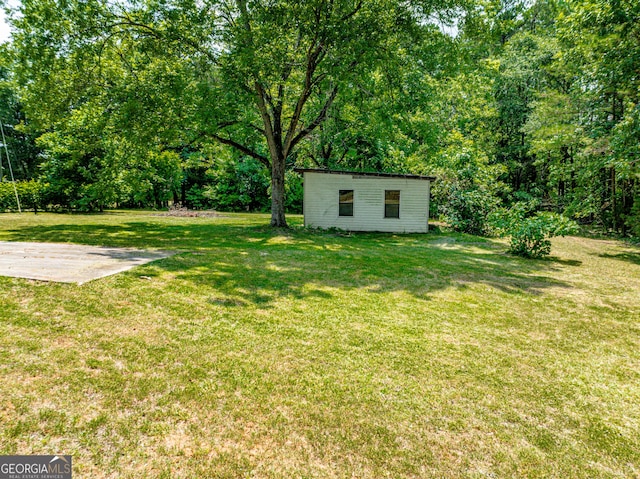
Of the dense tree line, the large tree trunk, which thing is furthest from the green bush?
the large tree trunk

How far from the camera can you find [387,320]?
429 centimetres

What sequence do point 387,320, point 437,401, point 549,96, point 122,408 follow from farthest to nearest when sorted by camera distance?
point 549,96 → point 387,320 → point 437,401 → point 122,408

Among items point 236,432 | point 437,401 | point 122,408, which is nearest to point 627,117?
point 437,401

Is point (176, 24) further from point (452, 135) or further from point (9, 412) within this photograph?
point (452, 135)

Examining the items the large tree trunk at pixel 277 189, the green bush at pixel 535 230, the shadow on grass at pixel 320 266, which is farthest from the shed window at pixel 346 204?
the green bush at pixel 535 230

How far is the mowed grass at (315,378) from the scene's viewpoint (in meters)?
2.12

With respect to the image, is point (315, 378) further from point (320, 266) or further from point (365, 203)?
point (365, 203)

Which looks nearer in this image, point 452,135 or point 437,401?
point 437,401

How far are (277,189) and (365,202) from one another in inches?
156

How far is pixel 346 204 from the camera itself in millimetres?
14695

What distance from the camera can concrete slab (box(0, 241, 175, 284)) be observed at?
16.3 feet

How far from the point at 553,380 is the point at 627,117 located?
951 cm

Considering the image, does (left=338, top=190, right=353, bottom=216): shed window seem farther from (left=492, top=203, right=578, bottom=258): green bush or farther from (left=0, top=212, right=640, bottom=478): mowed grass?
(left=0, top=212, right=640, bottom=478): mowed grass

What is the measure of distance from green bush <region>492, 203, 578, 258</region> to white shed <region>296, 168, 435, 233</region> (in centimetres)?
501
